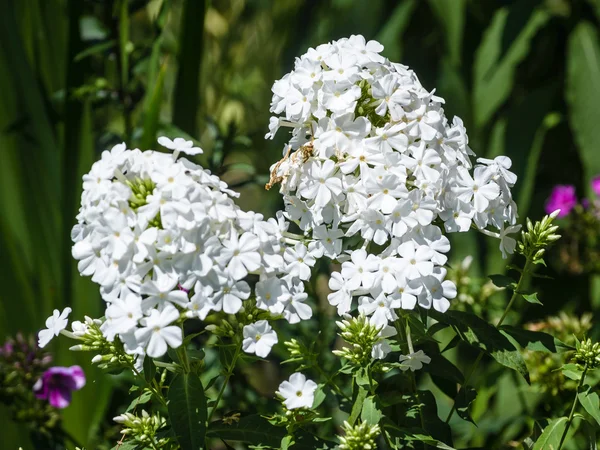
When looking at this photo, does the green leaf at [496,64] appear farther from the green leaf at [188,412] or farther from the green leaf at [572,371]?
the green leaf at [188,412]

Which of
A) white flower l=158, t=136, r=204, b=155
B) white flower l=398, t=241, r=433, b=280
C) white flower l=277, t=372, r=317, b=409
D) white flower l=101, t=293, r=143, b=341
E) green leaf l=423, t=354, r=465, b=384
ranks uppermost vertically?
white flower l=158, t=136, r=204, b=155

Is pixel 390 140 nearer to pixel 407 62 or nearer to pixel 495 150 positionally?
pixel 495 150

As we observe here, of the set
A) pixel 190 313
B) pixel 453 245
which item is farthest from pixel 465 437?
pixel 190 313

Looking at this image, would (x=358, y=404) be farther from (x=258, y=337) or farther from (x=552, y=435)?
(x=552, y=435)

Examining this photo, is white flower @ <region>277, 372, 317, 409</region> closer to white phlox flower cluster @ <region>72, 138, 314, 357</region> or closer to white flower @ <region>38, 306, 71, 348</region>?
white phlox flower cluster @ <region>72, 138, 314, 357</region>

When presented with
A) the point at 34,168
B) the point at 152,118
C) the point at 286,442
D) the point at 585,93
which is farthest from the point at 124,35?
the point at 585,93

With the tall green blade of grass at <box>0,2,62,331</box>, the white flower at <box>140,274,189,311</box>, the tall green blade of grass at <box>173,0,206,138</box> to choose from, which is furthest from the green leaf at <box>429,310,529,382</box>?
the tall green blade of grass at <box>0,2,62,331</box>

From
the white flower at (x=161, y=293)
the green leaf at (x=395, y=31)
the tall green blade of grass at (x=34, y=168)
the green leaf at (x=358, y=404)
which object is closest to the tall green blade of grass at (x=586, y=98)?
the green leaf at (x=395, y=31)
